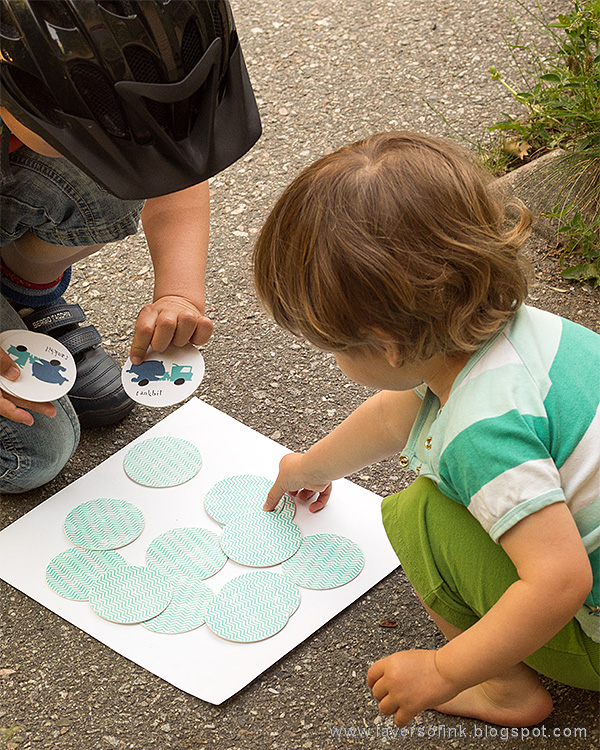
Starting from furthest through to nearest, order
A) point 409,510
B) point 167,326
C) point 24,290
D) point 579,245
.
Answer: point 579,245 → point 24,290 → point 167,326 → point 409,510

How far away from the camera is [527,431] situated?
33.4 inches

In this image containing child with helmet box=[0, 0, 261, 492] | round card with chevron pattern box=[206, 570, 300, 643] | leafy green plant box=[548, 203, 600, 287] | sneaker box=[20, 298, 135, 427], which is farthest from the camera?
leafy green plant box=[548, 203, 600, 287]

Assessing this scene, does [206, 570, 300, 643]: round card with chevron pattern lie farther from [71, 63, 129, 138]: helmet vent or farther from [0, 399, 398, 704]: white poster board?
[71, 63, 129, 138]: helmet vent

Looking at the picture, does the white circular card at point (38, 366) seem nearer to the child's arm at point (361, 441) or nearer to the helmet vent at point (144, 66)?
the child's arm at point (361, 441)

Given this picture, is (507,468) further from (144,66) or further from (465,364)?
(144,66)

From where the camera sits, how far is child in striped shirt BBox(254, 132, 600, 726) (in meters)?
0.84

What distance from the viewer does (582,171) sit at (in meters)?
1.75

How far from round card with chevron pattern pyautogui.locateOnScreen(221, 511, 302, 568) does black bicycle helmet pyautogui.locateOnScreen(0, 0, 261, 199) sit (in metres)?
0.53

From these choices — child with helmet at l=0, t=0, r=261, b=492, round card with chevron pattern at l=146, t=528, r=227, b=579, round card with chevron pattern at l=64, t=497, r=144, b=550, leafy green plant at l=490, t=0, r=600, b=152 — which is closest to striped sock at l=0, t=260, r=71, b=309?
child with helmet at l=0, t=0, r=261, b=492

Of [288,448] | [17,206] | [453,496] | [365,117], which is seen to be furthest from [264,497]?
[365,117]

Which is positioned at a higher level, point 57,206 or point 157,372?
point 57,206

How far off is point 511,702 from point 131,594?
0.53 meters

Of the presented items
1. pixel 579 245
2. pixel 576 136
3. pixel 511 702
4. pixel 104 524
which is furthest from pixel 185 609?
pixel 576 136

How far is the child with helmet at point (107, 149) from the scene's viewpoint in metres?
0.94
